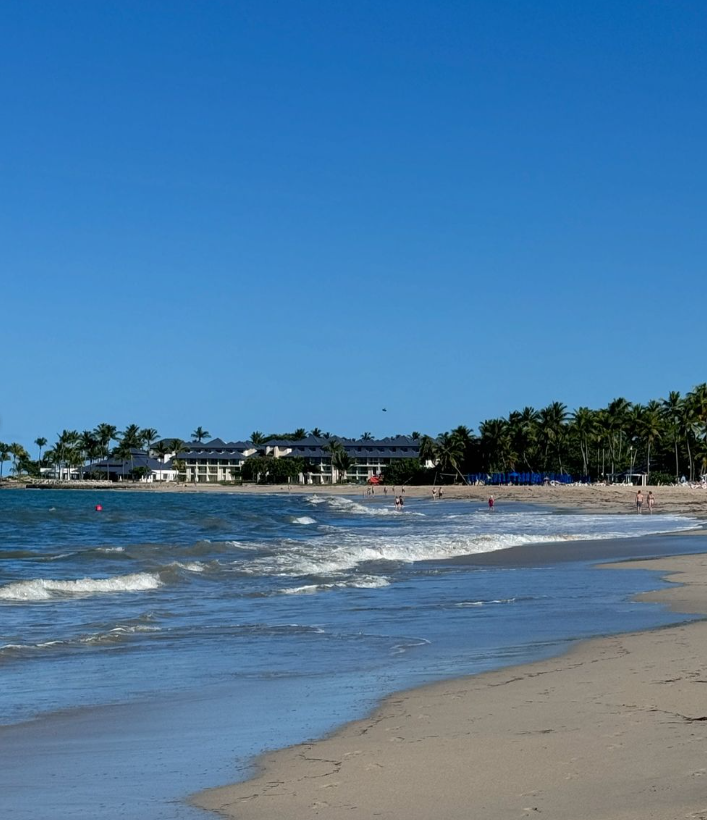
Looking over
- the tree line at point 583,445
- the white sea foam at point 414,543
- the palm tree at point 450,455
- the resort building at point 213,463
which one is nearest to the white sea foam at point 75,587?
the white sea foam at point 414,543

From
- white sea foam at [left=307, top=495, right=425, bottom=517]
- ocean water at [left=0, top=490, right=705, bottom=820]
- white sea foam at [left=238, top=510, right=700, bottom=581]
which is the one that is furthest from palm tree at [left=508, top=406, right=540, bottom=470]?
ocean water at [left=0, top=490, right=705, bottom=820]

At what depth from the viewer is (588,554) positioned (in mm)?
27859

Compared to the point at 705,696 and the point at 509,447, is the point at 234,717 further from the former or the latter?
the point at 509,447

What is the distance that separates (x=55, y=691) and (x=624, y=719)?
5.37 metres

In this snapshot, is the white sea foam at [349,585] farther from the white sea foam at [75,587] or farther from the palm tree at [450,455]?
the palm tree at [450,455]

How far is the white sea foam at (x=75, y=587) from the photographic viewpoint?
59.4 feet

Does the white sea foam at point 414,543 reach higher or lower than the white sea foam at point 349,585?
lower

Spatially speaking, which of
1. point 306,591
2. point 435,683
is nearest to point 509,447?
point 306,591

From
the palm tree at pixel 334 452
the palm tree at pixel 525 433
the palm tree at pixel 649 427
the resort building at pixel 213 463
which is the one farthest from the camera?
the resort building at pixel 213 463

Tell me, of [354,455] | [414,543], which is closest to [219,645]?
[414,543]

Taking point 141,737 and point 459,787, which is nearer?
point 459,787

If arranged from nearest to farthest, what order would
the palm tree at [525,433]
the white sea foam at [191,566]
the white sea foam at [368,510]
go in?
1. the white sea foam at [191,566]
2. the white sea foam at [368,510]
3. the palm tree at [525,433]

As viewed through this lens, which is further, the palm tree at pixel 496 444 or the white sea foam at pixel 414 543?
the palm tree at pixel 496 444

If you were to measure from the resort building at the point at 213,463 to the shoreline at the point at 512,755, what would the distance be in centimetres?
18703
